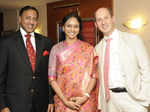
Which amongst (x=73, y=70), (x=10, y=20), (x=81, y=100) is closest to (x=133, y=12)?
(x=73, y=70)

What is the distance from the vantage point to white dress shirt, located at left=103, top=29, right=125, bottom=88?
75.0 inches

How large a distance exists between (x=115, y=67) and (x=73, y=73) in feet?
1.39

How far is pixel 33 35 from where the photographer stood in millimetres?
2186

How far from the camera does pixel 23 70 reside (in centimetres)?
199

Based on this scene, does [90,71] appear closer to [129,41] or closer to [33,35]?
[129,41]

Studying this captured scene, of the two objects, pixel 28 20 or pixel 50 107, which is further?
pixel 50 107

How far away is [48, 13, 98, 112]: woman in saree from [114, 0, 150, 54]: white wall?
228cm

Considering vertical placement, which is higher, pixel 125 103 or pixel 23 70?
pixel 23 70

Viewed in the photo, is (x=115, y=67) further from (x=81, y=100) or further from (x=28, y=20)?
(x=28, y=20)

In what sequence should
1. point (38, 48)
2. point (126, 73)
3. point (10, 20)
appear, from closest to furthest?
point (126, 73), point (38, 48), point (10, 20)

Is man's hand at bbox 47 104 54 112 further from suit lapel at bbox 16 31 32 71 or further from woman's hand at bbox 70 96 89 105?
suit lapel at bbox 16 31 32 71

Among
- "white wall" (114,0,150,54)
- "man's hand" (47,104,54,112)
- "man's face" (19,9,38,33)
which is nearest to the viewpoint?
"man's face" (19,9,38,33)

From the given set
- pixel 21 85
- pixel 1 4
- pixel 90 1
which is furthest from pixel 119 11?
pixel 1 4

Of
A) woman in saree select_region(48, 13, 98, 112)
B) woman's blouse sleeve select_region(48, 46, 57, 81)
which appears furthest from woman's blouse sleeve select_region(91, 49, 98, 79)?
woman's blouse sleeve select_region(48, 46, 57, 81)
